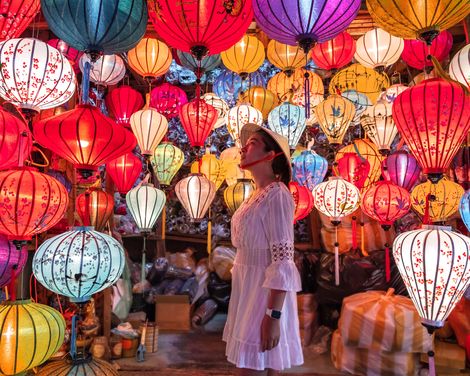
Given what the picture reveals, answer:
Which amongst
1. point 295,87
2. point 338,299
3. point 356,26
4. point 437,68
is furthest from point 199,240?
point 437,68

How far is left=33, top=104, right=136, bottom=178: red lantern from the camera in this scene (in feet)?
6.14

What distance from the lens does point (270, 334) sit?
1.51 meters

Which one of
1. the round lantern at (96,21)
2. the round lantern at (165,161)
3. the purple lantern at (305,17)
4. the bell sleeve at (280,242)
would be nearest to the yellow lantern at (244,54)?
the round lantern at (165,161)

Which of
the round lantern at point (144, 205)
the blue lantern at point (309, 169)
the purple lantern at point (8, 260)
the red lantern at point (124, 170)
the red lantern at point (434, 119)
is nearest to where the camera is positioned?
the red lantern at point (434, 119)

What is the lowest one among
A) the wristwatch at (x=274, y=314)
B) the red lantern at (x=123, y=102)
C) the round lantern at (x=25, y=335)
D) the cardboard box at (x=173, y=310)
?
the cardboard box at (x=173, y=310)

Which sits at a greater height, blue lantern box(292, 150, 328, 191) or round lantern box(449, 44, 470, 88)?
round lantern box(449, 44, 470, 88)

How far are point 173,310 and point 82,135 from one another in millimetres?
3395

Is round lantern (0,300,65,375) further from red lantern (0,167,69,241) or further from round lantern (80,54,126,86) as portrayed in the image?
round lantern (80,54,126,86)

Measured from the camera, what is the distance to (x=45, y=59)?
6.32 ft

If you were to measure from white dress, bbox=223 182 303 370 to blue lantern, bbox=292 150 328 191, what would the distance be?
5.21 feet

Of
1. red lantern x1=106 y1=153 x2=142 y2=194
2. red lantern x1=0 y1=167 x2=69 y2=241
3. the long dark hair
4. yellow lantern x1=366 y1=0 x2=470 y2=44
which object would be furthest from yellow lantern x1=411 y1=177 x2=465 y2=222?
red lantern x1=0 y1=167 x2=69 y2=241

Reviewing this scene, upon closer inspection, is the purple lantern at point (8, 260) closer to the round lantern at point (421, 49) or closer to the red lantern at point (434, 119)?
the red lantern at point (434, 119)

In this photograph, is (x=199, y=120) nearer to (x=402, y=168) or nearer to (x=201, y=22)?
(x=201, y=22)

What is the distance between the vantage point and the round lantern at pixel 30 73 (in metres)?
1.88
